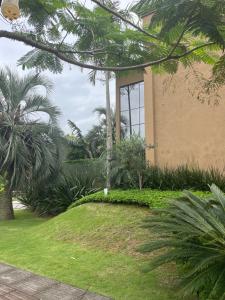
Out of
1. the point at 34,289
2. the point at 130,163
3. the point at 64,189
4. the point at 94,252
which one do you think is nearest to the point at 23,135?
the point at 64,189

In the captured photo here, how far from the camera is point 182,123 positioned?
14.8m

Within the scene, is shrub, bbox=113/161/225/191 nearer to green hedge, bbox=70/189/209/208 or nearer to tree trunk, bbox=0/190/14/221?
green hedge, bbox=70/189/209/208

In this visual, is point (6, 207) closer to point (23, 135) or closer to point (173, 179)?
point (23, 135)

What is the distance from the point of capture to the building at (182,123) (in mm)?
13430

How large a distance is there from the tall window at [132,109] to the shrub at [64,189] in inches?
140

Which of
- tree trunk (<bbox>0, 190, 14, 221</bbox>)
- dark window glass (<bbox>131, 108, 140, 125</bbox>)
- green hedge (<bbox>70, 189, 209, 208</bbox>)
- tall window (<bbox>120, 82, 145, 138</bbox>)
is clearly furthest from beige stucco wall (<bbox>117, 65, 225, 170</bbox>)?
tree trunk (<bbox>0, 190, 14, 221</bbox>)

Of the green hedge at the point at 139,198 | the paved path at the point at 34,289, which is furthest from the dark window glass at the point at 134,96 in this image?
the paved path at the point at 34,289

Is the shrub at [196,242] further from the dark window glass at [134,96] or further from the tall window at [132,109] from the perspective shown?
the dark window glass at [134,96]

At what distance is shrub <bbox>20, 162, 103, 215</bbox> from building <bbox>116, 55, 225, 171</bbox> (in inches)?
104

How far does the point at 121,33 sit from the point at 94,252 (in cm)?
436

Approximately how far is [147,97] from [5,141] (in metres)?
6.28

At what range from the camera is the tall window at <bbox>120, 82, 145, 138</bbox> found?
59.9ft

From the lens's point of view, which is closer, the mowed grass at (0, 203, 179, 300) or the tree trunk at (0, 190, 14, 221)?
the mowed grass at (0, 203, 179, 300)

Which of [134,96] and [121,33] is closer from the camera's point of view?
[121,33]
